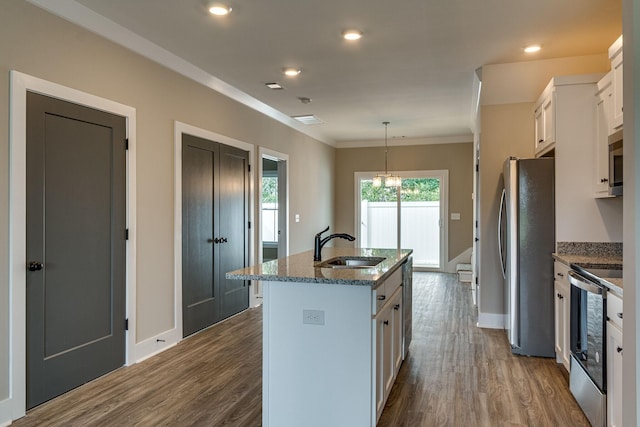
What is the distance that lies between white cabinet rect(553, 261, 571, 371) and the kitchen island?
1560mm

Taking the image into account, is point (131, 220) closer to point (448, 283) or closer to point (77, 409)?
point (77, 409)

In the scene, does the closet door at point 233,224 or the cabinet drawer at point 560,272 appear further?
the closet door at point 233,224

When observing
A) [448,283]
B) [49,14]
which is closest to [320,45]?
[49,14]

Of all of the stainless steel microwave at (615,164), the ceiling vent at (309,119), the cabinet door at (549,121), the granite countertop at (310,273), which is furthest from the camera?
the ceiling vent at (309,119)

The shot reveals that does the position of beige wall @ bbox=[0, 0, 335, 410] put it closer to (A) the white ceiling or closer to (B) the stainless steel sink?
(A) the white ceiling

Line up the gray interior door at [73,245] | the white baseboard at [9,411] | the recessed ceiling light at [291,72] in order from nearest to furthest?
the white baseboard at [9,411], the gray interior door at [73,245], the recessed ceiling light at [291,72]

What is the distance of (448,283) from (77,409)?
594cm

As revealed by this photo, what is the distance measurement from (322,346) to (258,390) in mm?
996

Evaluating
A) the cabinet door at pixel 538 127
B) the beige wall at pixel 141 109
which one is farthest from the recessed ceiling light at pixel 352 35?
the cabinet door at pixel 538 127

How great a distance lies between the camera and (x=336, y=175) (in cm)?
938

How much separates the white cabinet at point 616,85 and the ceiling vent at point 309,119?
418cm

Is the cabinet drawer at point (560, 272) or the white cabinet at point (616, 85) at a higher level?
the white cabinet at point (616, 85)

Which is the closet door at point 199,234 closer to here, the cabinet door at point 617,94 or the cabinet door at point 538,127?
the cabinet door at point 538,127

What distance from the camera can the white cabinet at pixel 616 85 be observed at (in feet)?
9.48
